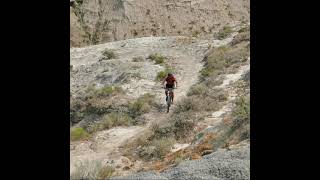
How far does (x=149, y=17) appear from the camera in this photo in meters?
51.5

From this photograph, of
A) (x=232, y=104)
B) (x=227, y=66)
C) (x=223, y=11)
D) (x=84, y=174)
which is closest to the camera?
(x=84, y=174)

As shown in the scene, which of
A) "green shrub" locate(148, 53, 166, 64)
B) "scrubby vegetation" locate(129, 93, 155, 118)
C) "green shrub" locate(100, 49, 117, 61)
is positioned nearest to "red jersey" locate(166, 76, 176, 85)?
"scrubby vegetation" locate(129, 93, 155, 118)

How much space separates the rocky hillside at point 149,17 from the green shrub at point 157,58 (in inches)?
766

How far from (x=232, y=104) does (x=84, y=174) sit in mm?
8625

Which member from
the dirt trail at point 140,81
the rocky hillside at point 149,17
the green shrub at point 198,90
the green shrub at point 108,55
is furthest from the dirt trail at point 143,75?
the rocky hillside at point 149,17

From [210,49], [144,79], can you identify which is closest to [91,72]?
[144,79]

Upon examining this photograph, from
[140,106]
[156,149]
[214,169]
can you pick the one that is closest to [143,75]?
[140,106]

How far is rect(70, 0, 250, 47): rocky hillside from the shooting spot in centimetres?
5012

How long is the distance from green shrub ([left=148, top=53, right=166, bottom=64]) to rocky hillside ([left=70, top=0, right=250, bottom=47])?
63.9 feet

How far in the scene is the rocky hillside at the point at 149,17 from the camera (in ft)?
164
